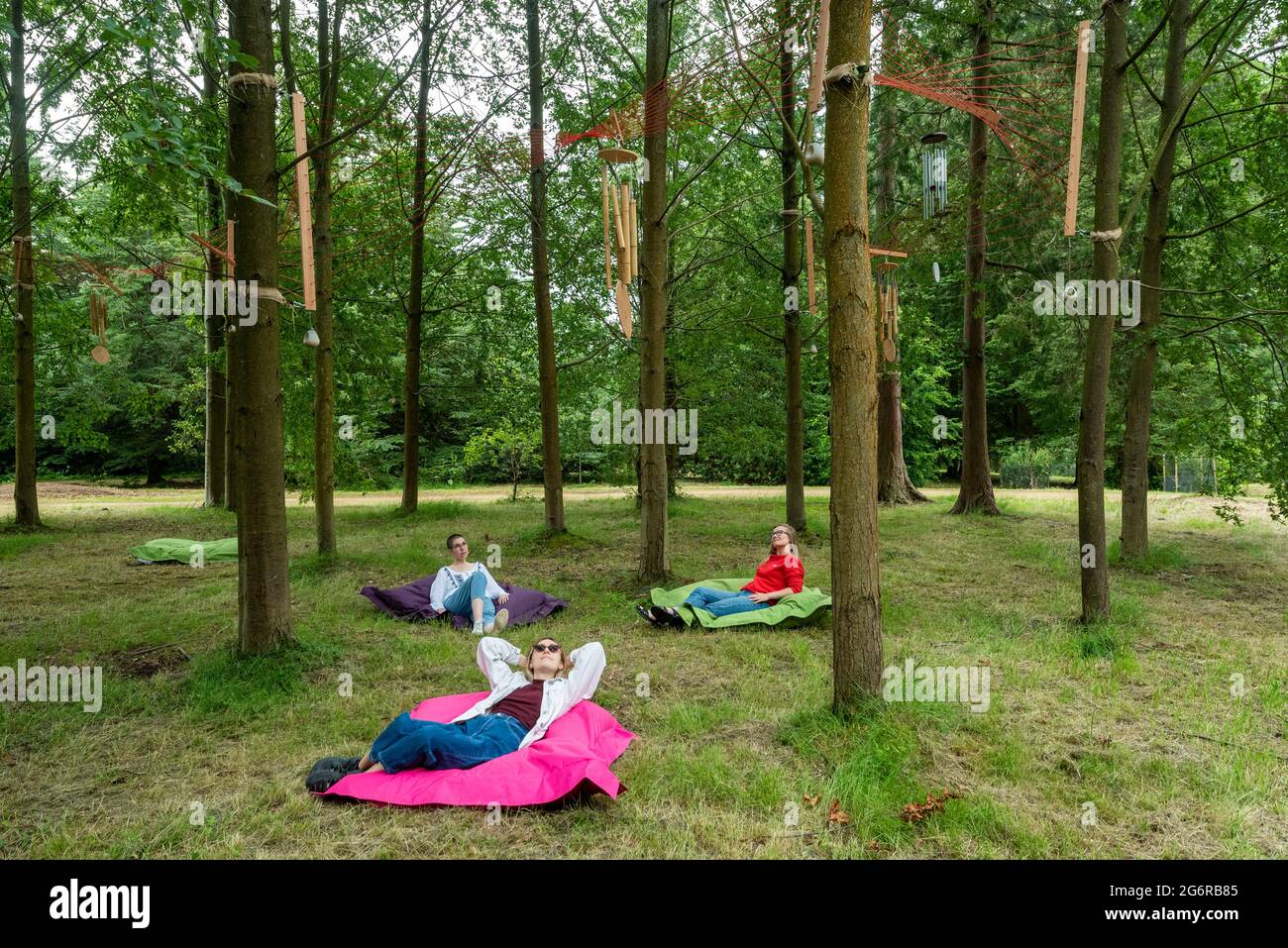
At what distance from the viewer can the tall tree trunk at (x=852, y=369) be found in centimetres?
464

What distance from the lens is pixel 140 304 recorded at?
31.0 m

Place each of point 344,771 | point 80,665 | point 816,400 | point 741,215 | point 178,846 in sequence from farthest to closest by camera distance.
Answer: point 816,400, point 741,215, point 80,665, point 344,771, point 178,846

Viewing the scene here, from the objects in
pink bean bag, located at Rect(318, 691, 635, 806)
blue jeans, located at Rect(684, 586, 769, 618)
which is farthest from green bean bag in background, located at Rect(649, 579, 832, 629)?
pink bean bag, located at Rect(318, 691, 635, 806)

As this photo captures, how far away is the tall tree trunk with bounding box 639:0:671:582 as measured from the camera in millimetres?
8773

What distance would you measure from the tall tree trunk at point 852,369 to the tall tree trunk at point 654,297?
161 inches

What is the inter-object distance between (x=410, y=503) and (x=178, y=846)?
1352 centimetres

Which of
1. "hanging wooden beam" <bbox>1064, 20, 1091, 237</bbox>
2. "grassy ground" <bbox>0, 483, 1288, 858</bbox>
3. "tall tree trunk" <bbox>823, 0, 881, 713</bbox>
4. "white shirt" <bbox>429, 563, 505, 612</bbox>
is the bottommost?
"grassy ground" <bbox>0, 483, 1288, 858</bbox>

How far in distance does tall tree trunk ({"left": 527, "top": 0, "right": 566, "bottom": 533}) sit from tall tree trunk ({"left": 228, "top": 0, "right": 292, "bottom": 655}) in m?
6.08

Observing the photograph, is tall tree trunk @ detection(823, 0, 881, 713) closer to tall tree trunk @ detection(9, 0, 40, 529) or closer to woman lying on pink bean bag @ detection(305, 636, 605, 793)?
woman lying on pink bean bag @ detection(305, 636, 605, 793)

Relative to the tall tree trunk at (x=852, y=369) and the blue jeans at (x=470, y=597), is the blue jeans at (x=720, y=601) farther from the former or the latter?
the tall tree trunk at (x=852, y=369)
